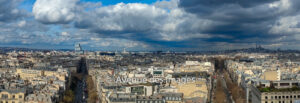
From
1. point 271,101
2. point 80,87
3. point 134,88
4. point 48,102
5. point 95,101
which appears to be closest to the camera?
point 271,101

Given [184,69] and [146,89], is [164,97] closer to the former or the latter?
[146,89]

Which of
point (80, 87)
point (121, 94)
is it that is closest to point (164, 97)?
point (121, 94)

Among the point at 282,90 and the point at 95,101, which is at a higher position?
the point at 282,90

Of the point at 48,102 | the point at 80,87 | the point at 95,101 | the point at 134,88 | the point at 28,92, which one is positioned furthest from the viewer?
the point at 80,87

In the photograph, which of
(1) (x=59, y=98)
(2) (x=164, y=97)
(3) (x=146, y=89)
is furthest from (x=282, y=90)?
(1) (x=59, y=98)

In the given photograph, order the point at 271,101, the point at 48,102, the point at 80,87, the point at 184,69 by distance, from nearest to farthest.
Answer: the point at 271,101, the point at 48,102, the point at 80,87, the point at 184,69

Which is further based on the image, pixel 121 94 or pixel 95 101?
pixel 95 101

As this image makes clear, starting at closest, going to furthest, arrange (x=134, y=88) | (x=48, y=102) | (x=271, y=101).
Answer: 1. (x=271, y=101)
2. (x=48, y=102)
3. (x=134, y=88)

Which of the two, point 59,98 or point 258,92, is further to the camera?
point 59,98

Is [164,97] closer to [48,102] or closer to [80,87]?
[48,102]
